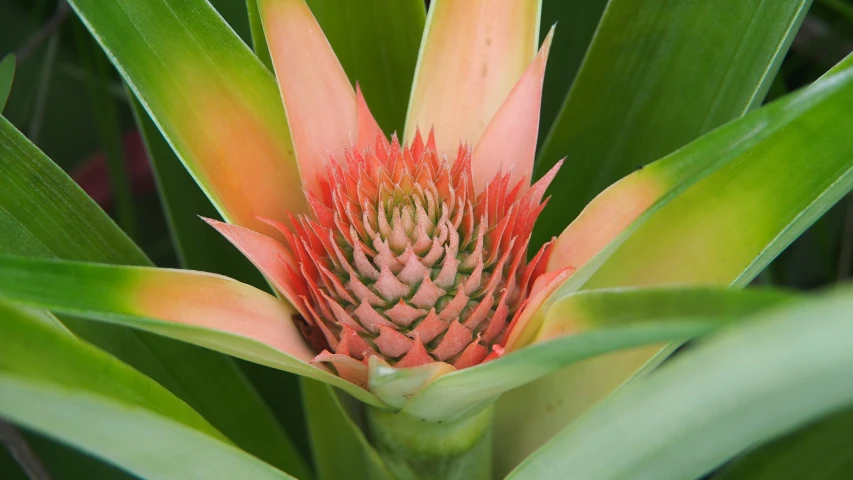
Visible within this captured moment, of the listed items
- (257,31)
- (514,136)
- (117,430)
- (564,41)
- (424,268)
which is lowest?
(117,430)

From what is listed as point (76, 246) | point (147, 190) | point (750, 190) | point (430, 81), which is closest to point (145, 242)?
point (147, 190)

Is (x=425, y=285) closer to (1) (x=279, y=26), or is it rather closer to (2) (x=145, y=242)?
(1) (x=279, y=26)

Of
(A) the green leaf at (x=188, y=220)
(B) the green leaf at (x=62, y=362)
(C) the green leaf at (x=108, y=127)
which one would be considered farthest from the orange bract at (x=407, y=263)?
(C) the green leaf at (x=108, y=127)

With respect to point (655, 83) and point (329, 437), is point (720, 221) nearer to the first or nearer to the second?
point (655, 83)

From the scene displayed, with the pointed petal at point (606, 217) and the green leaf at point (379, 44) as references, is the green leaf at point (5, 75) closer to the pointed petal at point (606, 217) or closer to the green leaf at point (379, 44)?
the green leaf at point (379, 44)

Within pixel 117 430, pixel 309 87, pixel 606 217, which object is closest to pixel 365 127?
pixel 309 87

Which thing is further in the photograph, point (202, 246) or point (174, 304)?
point (202, 246)
